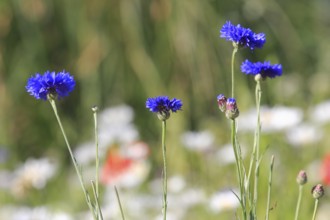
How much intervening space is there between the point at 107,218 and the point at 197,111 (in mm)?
2052

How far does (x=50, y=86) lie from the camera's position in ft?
4.26

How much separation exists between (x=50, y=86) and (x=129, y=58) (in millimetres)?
3345

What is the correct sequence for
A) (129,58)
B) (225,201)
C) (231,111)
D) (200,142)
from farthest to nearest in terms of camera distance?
(129,58) < (200,142) < (225,201) < (231,111)

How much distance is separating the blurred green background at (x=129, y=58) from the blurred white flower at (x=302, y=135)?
1115 mm

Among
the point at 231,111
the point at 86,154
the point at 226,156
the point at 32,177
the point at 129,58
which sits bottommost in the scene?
the point at 231,111

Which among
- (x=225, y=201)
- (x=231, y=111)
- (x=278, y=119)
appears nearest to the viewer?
(x=231, y=111)

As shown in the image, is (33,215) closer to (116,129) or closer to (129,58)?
(116,129)

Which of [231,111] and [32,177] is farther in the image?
[32,177]

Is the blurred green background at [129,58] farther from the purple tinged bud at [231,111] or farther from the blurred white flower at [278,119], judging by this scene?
the purple tinged bud at [231,111]

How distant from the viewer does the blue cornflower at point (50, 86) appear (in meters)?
1.30

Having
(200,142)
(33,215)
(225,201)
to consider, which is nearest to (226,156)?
(200,142)

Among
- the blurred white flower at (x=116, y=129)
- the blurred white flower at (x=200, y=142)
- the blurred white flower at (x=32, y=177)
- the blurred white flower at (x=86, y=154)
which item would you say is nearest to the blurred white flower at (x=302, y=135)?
the blurred white flower at (x=200, y=142)

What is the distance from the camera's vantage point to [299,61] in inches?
190

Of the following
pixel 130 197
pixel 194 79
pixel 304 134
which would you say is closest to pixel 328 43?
pixel 194 79
